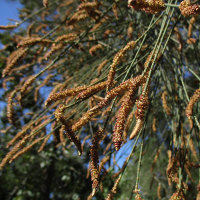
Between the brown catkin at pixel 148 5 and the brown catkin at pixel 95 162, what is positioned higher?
the brown catkin at pixel 148 5

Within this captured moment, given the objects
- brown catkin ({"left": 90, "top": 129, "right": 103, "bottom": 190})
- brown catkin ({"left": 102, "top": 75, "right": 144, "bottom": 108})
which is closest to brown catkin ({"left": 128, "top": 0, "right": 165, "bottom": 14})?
brown catkin ({"left": 102, "top": 75, "right": 144, "bottom": 108})

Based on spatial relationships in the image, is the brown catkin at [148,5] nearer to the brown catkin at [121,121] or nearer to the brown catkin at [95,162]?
the brown catkin at [121,121]

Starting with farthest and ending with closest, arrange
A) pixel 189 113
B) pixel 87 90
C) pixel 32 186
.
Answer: pixel 32 186, pixel 189 113, pixel 87 90

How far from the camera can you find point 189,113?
88cm

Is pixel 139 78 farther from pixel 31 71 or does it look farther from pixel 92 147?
pixel 31 71

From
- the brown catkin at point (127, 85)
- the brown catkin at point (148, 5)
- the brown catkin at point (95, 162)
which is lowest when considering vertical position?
the brown catkin at point (95, 162)

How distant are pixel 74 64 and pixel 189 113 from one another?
1813 millimetres

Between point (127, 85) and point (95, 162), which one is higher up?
point (127, 85)

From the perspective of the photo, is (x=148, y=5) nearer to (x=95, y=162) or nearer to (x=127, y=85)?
(x=127, y=85)

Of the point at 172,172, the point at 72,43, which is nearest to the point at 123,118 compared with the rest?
the point at 172,172

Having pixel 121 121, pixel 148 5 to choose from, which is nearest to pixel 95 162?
pixel 121 121

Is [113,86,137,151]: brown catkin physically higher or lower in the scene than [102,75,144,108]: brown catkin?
lower

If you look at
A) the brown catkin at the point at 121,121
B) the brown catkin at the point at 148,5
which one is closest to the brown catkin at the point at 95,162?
the brown catkin at the point at 121,121

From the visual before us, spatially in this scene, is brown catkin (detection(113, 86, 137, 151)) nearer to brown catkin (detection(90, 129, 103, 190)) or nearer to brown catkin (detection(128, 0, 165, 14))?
brown catkin (detection(90, 129, 103, 190))
